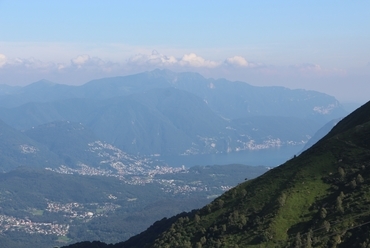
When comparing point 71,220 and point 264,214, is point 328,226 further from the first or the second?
point 71,220

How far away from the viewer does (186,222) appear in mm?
59938

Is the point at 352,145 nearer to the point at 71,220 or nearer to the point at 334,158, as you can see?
the point at 334,158

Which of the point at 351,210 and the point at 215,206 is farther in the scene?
the point at 215,206

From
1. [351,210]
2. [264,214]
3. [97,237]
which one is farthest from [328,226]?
[97,237]

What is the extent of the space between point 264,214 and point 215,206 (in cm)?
1083

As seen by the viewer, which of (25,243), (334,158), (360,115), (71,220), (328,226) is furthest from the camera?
(71,220)

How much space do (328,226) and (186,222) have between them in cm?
2162

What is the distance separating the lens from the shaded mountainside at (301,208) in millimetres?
42469

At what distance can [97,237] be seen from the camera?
556 feet

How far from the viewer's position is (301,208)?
161ft

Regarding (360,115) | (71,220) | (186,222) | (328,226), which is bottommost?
(328,226)

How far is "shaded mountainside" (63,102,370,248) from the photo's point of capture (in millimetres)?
42469

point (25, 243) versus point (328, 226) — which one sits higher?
point (25, 243)

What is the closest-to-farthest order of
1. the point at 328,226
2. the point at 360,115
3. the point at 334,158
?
the point at 328,226, the point at 334,158, the point at 360,115
